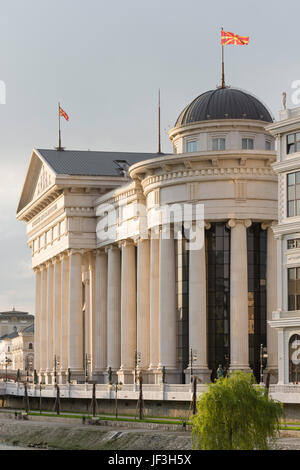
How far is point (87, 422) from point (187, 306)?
1873 centimetres

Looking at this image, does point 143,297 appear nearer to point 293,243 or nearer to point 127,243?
point 127,243

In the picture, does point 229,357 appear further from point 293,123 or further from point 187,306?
point 293,123

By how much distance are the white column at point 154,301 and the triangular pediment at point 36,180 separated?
23284 millimetres

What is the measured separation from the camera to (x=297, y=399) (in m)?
88.1

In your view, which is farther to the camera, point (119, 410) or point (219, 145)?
point (219, 145)

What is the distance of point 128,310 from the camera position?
12781 cm

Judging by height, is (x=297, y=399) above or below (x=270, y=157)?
below

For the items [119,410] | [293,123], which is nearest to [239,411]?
[293,123]

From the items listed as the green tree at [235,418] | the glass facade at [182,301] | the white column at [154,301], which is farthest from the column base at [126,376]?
the green tree at [235,418]

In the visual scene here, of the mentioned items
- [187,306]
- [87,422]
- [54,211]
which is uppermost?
[54,211]

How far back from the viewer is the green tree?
229 feet

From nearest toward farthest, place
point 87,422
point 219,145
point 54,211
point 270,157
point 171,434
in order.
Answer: point 171,434, point 87,422, point 270,157, point 219,145, point 54,211

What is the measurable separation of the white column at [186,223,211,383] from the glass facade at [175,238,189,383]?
218 cm

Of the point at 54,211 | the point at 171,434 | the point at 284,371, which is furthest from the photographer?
the point at 54,211
